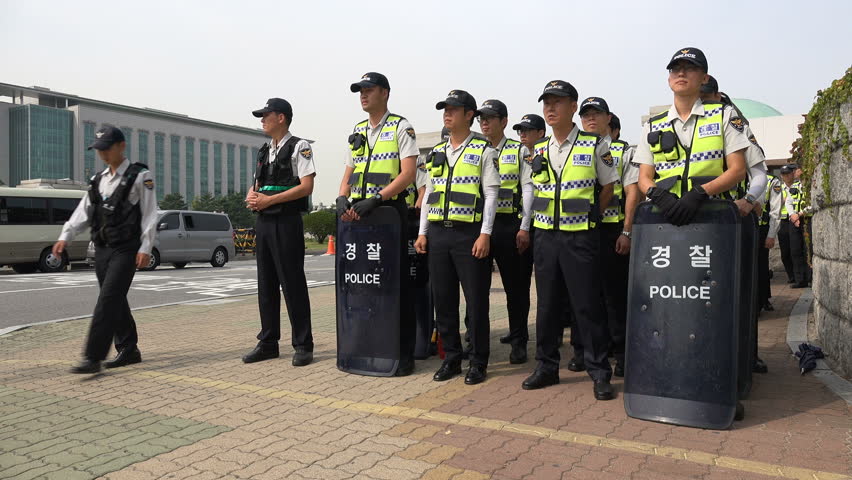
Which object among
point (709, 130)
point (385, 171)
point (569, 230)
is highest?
point (709, 130)

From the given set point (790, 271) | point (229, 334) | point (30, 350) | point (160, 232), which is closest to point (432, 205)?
point (229, 334)

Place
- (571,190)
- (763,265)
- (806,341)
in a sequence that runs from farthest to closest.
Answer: (763,265) → (806,341) → (571,190)

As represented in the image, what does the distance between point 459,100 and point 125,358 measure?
3.58 m

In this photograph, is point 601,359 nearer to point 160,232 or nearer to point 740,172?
point 740,172

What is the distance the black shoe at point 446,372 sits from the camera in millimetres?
4914

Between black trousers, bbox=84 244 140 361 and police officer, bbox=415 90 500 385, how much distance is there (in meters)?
2.34

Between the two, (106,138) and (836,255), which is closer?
(836,255)

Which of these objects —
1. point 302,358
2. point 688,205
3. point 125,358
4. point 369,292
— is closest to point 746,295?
point 688,205

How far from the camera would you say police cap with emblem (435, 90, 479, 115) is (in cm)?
495

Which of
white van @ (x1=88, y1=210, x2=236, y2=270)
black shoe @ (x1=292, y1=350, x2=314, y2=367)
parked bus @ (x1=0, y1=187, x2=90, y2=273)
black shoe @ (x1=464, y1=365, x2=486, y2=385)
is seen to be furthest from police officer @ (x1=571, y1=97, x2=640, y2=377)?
parked bus @ (x1=0, y1=187, x2=90, y2=273)

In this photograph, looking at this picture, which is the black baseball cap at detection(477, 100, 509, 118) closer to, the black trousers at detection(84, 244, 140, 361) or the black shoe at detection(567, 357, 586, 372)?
the black shoe at detection(567, 357, 586, 372)

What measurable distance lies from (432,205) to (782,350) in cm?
360

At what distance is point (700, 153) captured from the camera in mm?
3936

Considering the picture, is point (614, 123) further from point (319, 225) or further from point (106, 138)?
point (319, 225)
